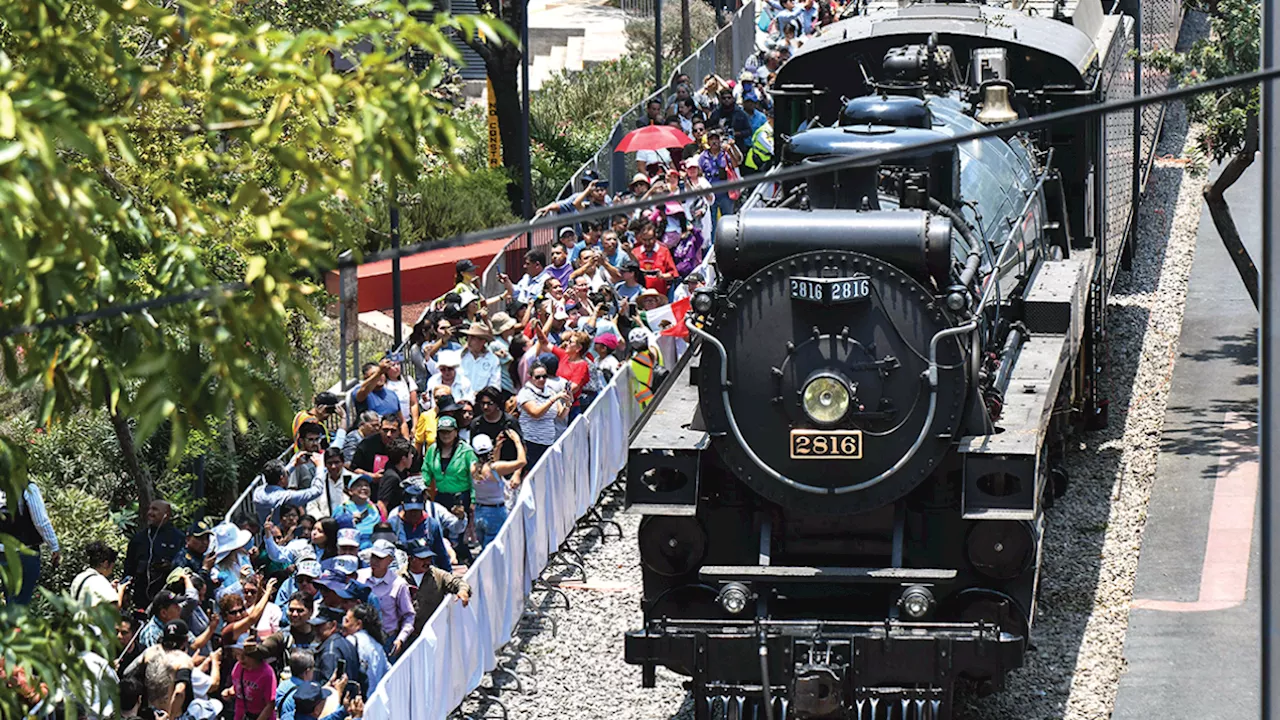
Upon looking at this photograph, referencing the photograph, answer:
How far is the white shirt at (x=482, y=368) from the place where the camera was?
15680 mm

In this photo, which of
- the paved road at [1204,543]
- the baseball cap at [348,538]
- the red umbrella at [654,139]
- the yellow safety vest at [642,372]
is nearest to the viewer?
the baseball cap at [348,538]

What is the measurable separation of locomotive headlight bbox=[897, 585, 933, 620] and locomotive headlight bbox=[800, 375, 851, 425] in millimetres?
1007

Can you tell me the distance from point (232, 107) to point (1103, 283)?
12.2 m

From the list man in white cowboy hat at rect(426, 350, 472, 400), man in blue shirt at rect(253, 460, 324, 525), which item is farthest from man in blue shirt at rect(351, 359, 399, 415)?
man in blue shirt at rect(253, 460, 324, 525)

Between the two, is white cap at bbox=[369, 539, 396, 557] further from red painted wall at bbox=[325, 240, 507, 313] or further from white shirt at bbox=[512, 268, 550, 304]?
red painted wall at bbox=[325, 240, 507, 313]

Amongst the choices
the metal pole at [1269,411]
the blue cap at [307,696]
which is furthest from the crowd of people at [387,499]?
the metal pole at [1269,411]

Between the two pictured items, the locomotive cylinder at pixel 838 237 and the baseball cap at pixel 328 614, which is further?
the baseball cap at pixel 328 614

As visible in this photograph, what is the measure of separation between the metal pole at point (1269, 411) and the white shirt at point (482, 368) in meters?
8.72

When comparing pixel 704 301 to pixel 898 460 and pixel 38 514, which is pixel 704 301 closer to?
pixel 898 460

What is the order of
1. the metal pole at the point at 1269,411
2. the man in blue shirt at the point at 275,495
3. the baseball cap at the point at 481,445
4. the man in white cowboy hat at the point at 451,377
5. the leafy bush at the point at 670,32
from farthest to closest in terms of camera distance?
the leafy bush at the point at 670,32
the man in white cowboy hat at the point at 451,377
the baseball cap at the point at 481,445
the man in blue shirt at the point at 275,495
the metal pole at the point at 1269,411

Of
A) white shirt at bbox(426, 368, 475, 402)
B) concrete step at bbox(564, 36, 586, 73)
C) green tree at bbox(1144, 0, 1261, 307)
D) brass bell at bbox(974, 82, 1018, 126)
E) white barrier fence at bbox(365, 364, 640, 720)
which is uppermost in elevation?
brass bell at bbox(974, 82, 1018, 126)

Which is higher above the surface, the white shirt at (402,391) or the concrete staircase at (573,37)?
the white shirt at (402,391)

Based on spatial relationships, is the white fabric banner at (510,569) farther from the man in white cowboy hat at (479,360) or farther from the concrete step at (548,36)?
the concrete step at (548,36)

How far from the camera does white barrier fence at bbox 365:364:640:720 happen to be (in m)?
11.7
